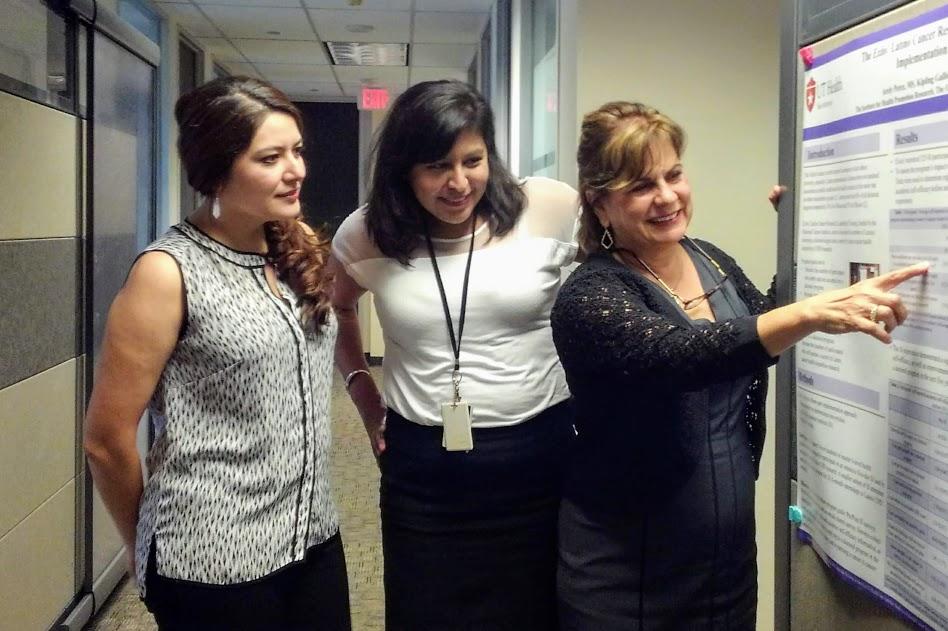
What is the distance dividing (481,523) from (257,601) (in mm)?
431

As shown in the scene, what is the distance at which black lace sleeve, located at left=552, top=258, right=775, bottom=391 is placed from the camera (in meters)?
1.03

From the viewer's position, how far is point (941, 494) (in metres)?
0.90

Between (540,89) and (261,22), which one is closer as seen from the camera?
(540,89)

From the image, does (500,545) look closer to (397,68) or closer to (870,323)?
(870,323)

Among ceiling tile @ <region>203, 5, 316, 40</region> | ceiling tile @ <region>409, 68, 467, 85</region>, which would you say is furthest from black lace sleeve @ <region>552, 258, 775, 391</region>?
ceiling tile @ <region>409, 68, 467, 85</region>

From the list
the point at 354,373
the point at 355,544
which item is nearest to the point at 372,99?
the point at 355,544

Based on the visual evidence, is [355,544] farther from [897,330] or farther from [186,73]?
[186,73]

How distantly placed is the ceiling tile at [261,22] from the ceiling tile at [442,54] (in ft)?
2.95

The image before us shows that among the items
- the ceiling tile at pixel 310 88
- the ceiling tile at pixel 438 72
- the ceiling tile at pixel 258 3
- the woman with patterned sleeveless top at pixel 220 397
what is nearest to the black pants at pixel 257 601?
the woman with patterned sleeveless top at pixel 220 397

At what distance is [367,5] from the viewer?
17.6ft

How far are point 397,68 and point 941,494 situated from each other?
7.06 metres

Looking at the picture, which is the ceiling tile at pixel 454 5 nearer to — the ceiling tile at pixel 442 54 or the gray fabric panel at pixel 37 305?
the ceiling tile at pixel 442 54

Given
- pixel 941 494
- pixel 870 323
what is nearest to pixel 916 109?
pixel 870 323

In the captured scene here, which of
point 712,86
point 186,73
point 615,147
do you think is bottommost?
point 615,147
